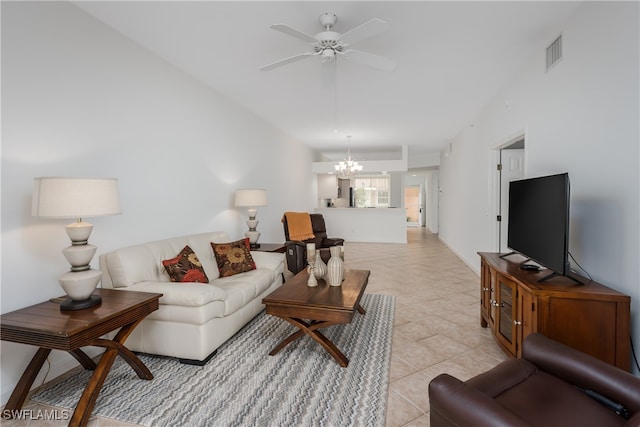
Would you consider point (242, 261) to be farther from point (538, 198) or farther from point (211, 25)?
point (538, 198)

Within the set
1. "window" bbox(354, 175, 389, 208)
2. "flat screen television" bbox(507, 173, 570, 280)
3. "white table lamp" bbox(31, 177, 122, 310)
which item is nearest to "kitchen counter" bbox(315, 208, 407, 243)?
"window" bbox(354, 175, 389, 208)

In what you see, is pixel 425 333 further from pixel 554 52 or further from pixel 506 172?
pixel 554 52

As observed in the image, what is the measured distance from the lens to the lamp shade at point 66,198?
178cm

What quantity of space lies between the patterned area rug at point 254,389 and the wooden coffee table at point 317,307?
0.16 meters

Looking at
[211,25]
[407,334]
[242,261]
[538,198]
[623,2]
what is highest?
[211,25]

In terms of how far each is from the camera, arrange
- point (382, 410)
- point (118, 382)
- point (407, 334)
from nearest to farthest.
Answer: point (382, 410)
point (118, 382)
point (407, 334)

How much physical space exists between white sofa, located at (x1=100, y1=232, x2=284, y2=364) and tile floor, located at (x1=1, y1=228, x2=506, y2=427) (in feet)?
2.08

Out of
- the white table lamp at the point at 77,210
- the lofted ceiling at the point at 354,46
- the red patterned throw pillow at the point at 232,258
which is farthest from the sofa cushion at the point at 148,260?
the lofted ceiling at the point at 354,46

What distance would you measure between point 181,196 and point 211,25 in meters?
1.84

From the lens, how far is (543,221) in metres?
2.15

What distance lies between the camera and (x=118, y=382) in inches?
83.6

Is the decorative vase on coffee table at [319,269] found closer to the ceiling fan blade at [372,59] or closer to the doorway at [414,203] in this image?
the ceiling fan blade at [372,59]

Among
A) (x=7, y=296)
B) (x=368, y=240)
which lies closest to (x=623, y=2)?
(x=7, y=296)

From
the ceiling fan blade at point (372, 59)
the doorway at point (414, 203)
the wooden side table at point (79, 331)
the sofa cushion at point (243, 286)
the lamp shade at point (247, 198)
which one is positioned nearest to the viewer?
the wooden side table at point (79, 331)
